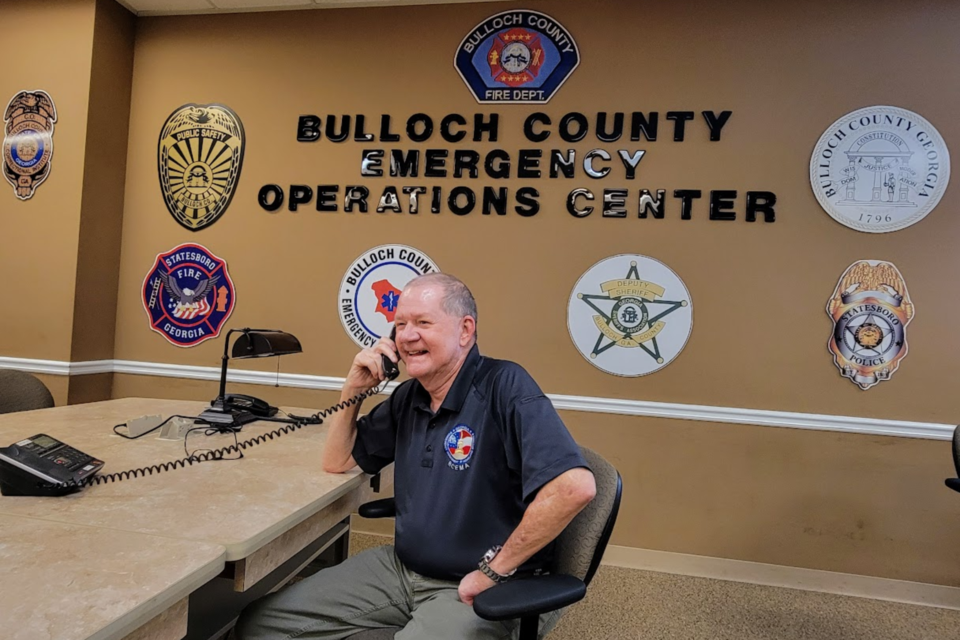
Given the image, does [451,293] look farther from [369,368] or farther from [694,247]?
[694,247]

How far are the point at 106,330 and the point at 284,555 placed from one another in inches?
113

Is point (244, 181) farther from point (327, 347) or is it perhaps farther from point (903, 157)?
point (903, 157)

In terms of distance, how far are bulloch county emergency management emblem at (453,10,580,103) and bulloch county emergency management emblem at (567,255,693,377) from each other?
104 cm

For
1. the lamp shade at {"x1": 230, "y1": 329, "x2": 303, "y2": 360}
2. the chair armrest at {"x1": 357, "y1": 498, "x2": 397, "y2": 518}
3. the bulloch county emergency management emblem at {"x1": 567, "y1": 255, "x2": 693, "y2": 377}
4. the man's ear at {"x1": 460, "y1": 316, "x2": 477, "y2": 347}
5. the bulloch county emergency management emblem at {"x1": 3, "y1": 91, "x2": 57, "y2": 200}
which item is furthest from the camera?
the bulloch county emergency management emblem at {"x1": 3, "y1": 91, "x2": 57, "y2": 200}

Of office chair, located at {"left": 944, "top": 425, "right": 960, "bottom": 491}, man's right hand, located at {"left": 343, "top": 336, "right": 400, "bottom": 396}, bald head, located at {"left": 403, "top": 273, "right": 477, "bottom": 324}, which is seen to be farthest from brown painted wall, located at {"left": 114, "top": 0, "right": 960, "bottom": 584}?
bald head, located at {"left": 403, "top": 273, "right": 477, "bottom": 324}

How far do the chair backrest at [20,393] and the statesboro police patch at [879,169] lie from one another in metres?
3.61

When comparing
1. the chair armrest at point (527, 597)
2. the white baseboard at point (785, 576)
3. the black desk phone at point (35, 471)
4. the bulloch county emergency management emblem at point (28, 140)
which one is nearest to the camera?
the chair armrest at point (527, 597)

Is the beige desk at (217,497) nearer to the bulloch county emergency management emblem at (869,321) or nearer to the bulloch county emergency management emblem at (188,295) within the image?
the bulloch county emergency management emblem at (188,295)

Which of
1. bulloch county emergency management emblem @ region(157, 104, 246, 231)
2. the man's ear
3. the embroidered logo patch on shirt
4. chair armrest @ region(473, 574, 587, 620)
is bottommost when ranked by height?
chair armrest @ region(473, 574, 587, 620)

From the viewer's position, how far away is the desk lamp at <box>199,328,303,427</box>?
2.03 meters

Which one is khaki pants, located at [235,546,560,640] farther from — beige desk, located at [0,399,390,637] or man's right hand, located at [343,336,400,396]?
man's right hand, located at [343,336,400,396]

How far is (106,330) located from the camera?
11.5 ft

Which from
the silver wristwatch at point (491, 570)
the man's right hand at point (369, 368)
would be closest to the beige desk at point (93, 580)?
the silver wristwatch at point (491, 570)

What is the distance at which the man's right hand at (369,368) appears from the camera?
170cm
